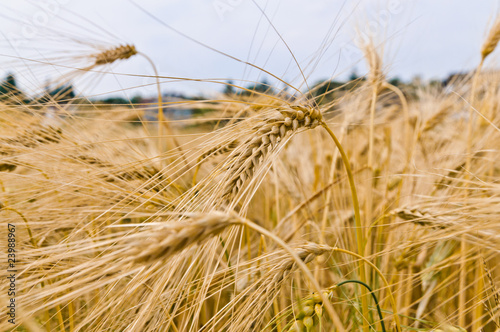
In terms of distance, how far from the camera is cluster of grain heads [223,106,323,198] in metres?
0.62

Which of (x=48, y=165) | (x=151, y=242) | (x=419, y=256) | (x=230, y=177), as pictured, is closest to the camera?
(x=151, y=242)

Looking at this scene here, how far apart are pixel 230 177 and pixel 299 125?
16 centimetres

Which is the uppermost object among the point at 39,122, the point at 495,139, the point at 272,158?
the point at 39,122

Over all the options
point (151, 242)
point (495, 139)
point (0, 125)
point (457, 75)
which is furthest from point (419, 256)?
point (0, 125)

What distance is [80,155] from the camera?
849 mm

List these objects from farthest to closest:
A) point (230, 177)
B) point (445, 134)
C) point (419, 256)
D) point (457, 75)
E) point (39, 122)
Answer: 1. point (445, 134)
2. point (457, 75)
3. point (419, 256)
4. point (39, 122)
5. point (230, 177)

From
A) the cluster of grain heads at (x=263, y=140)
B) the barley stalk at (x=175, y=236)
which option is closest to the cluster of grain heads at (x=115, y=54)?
the cluster of grain heads at (x=263, y=140)

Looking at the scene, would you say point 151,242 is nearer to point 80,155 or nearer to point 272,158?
point 272,158

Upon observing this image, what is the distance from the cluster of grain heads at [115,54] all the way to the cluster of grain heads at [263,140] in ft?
2.48

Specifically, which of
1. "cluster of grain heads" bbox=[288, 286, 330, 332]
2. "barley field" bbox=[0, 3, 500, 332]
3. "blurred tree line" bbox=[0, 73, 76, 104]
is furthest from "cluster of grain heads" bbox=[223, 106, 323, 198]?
"blurred tree line" bbox=[0, 73, 76, 104]

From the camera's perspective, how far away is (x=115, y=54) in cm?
122

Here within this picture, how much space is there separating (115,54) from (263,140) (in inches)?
32.3

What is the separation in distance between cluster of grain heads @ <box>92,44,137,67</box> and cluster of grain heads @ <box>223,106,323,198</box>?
0.76m

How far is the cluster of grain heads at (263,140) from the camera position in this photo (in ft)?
2.04
